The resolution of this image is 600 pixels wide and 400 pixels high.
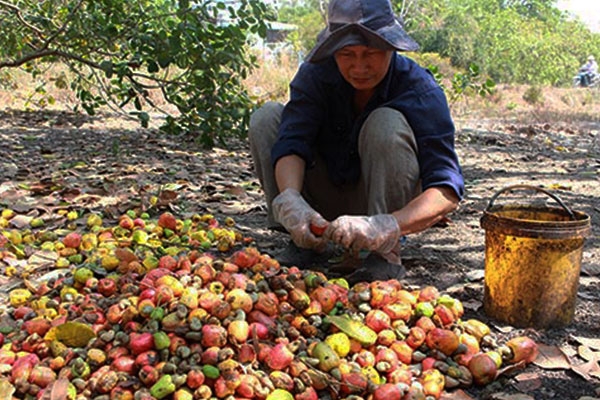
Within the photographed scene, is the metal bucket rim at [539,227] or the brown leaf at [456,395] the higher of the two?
the metal bucket rim at [539,227]

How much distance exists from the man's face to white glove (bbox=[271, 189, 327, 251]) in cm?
44

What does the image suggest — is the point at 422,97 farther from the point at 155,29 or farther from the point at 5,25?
the point at 5,25

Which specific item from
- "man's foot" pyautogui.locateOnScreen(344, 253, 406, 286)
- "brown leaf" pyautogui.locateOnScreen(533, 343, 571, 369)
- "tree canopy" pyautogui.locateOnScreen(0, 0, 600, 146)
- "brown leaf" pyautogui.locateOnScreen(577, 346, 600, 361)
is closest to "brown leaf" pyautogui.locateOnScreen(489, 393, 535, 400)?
"brown leaf" pyautogui.locateOnScreen(533, 343, 571, 369)

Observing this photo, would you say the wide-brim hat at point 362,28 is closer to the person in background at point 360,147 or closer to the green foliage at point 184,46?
the person in background at point 360,147

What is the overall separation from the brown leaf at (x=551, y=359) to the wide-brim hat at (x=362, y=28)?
101 cm

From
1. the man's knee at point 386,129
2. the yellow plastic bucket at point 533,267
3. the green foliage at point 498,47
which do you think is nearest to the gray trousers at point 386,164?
the man's knee at point 386,129

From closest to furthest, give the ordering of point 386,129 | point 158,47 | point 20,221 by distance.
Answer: point 386,129 < point 20,221 < point 158,47

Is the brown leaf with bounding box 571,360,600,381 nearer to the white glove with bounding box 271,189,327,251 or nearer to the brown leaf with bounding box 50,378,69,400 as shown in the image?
the white glove with bounding box 271,189,327,251

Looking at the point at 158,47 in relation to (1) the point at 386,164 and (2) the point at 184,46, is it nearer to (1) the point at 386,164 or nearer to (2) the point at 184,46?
(2) the point at 184,46

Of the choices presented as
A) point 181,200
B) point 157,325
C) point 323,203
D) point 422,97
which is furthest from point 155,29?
point 157,325

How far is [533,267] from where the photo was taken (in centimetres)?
195

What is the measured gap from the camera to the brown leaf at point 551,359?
5.82 ft

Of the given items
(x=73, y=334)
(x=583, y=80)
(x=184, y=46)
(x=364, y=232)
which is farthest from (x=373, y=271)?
(x=583, y=80)

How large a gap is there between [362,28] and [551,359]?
115 centimetres
